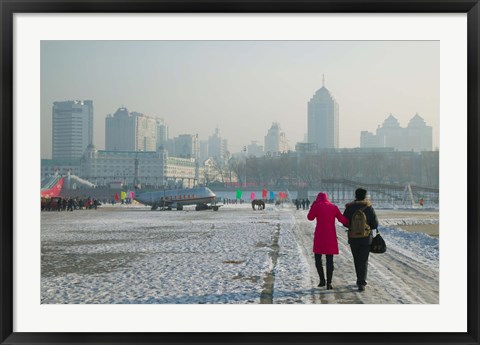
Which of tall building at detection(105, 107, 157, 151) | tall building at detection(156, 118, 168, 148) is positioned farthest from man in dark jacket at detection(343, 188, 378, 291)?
tall building at detection(156, 118, 168, 148)

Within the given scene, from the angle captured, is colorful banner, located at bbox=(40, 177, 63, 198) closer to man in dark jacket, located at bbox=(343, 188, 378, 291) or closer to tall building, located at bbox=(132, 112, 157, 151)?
tall building, located at bbox=(132, 112, 157, 151)

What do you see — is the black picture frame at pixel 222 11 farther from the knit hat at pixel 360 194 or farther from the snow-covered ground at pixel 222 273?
the knit hat at pixel 360 194

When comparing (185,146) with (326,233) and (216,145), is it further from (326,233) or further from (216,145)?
(326,233)

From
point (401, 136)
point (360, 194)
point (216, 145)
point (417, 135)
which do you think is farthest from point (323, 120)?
point (360, 194)

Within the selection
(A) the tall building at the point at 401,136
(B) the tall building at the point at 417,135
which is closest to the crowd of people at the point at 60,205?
(A) the tall building at the point at 401,136

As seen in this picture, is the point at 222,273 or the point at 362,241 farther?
the point at 222,273

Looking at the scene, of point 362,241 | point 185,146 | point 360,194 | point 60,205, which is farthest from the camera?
point 185,146
